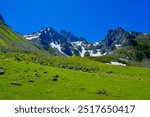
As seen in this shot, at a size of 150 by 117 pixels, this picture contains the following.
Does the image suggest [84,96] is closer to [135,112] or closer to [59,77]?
[135,112]

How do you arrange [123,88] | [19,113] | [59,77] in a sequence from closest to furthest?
[19,113], [123,88], [59,77]

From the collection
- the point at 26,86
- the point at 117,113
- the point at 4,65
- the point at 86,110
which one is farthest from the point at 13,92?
the point at 4,65

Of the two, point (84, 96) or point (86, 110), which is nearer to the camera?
point (86, 110)

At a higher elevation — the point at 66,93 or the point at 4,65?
the point at 4,65

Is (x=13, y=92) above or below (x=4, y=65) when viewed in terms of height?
below

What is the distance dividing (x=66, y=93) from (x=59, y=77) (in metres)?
14.6

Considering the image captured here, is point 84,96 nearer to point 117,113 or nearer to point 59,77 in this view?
point 117,113

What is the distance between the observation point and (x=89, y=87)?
58.9m

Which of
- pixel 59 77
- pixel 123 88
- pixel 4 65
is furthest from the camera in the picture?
pixel 4 65

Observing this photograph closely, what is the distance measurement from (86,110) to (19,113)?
7.85 m

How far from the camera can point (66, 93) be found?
173ft

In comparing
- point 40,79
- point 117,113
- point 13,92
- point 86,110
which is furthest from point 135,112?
point 40,79

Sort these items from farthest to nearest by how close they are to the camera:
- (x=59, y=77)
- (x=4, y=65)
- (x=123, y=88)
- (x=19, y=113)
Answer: (x=4, y=65)
(x=59, y=77)
(x=123, y=88)
(x=19, y=113)

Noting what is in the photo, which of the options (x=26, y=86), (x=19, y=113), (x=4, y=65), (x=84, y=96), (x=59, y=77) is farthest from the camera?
(x=4, y=65)
